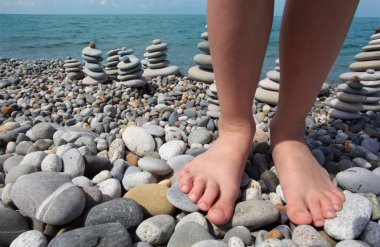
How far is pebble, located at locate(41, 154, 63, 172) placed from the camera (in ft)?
5.20

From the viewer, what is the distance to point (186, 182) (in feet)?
4.69

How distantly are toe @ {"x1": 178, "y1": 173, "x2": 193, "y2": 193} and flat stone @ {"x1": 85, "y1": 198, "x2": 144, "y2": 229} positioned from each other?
9.1 inches

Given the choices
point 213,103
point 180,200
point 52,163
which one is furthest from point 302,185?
point 213,103

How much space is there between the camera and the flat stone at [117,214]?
1182 mm

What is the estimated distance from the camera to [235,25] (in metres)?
1.22

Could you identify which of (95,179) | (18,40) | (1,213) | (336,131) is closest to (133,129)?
(95,179)

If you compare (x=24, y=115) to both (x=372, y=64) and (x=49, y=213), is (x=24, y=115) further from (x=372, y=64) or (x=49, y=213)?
(x=372, y=64)

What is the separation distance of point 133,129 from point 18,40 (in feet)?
42.6

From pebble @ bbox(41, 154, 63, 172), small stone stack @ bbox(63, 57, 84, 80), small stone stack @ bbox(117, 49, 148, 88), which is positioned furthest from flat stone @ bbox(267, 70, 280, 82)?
small stone stack @ bbox(63, 57, 84, 80)

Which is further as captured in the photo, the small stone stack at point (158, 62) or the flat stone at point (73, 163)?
the small stone stack at point (158, 62)

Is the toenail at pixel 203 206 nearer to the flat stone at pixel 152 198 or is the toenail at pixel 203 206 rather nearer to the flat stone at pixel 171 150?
the flat stone at pixel 152 198

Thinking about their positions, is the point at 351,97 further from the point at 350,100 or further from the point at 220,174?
the point at 220,174

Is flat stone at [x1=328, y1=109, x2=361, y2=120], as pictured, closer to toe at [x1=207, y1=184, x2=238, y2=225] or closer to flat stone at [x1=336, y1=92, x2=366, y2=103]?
flat stone at [x1=336, y1=92, x2=366, y2=103]

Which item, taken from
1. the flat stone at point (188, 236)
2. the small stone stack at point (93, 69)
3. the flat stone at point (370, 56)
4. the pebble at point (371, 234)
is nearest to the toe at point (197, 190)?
the flat stone at point (188, 236)
